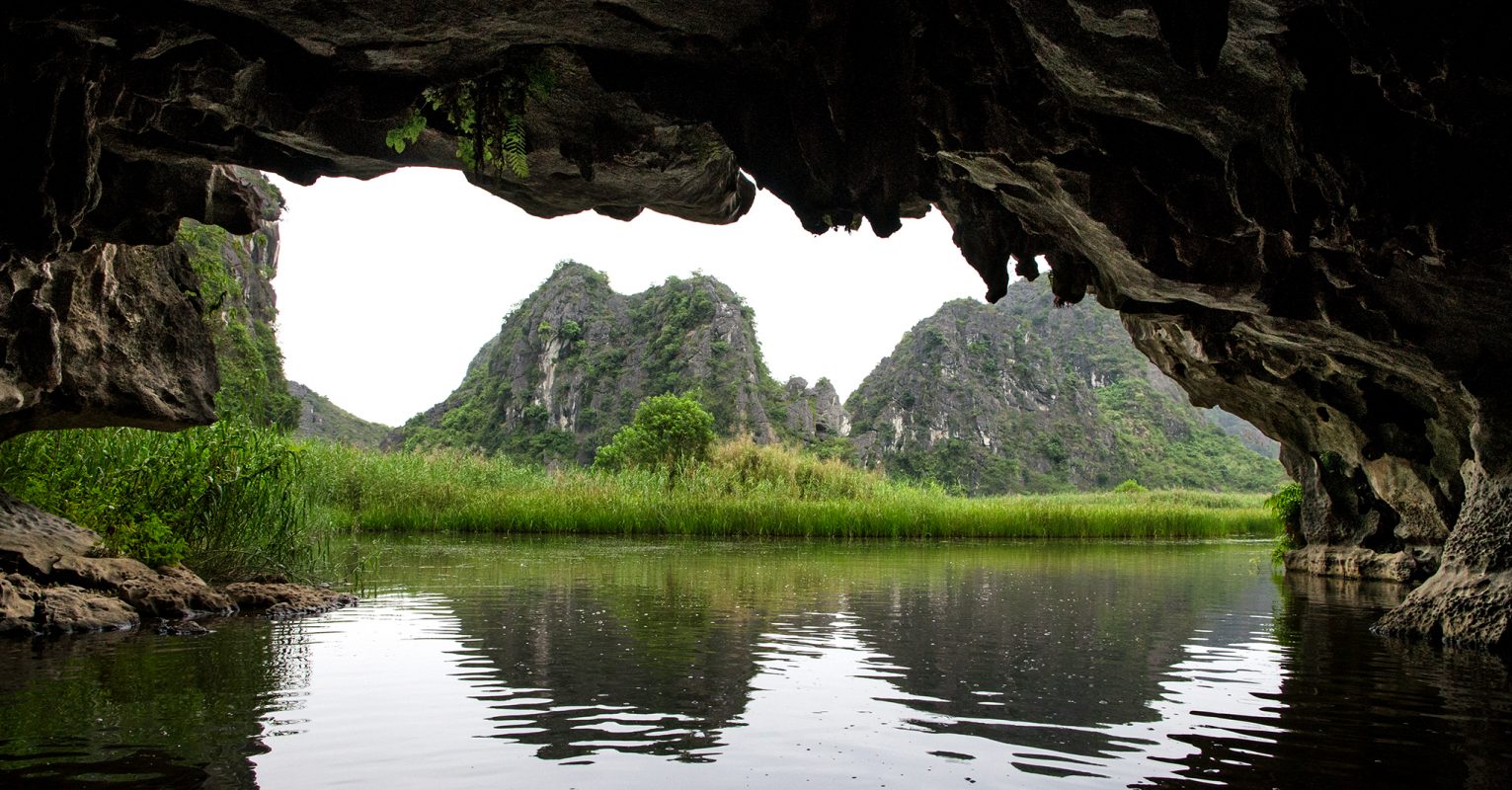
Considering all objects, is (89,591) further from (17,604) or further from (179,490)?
(179,490)

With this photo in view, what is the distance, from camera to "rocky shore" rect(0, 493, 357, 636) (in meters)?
6.84

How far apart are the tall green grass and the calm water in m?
1.18

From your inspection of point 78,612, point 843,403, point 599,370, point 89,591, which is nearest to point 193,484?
point 89,591

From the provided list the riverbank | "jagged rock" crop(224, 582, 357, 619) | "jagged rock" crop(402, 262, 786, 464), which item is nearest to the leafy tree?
the riverbank

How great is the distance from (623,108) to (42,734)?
5.36m

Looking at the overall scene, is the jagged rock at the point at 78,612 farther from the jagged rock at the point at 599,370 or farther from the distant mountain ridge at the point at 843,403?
the distant mountain ridge at the point at 843,403

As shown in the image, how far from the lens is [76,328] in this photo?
726 cm

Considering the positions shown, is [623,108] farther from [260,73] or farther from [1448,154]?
[1448,154]

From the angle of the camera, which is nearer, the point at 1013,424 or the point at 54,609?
the point at 54,609

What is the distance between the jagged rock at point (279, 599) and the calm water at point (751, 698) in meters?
0.35

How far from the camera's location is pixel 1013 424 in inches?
3351

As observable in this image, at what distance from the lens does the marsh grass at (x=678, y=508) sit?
65.0ft

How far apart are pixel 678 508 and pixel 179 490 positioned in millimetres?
12370

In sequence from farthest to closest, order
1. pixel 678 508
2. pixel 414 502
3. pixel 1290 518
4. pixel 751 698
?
pixel 414 502 < pixel 678 508 < pixel 1290 518 < pixel 751 698
